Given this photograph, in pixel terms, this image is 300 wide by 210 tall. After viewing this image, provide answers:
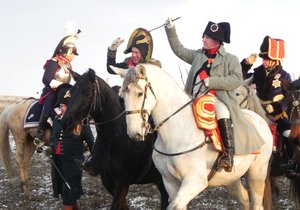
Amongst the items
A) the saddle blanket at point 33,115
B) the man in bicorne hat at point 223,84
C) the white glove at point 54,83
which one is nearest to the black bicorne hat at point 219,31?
the man in bicorne hat at point 223,84

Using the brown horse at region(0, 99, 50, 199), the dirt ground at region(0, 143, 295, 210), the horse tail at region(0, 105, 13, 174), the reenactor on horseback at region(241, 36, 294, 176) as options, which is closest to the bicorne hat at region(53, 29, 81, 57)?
the brown horse at region(0, 99, 50, 199)

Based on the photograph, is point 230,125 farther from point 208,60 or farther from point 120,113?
point 120,113

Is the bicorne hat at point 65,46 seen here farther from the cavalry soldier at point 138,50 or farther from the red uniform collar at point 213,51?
the red uniform collar at point 213,51

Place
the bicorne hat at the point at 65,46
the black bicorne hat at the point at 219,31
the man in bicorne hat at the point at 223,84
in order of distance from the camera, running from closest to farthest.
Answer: the man in bicorne hat at the point at 223,84 < the black bicorne hat at the point at 219,31 < the bicorne hat at the point at 65,46

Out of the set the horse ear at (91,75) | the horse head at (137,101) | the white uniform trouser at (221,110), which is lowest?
the white uniform trouser at (221,110)

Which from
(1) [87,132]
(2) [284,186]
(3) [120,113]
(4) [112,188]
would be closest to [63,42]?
(1) [87,132]

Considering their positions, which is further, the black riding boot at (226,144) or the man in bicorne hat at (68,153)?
the man in bicorne hat at (68,153)

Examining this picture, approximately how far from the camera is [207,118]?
5180mm

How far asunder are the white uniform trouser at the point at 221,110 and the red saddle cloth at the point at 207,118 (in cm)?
10

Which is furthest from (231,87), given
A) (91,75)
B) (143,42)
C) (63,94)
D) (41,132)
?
(41,132)

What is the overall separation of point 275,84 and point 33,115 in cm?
552

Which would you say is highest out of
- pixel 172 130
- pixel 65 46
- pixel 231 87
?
pixel 65 46

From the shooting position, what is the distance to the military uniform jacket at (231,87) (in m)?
5.43

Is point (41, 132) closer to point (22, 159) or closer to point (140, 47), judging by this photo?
point (22, 159)
